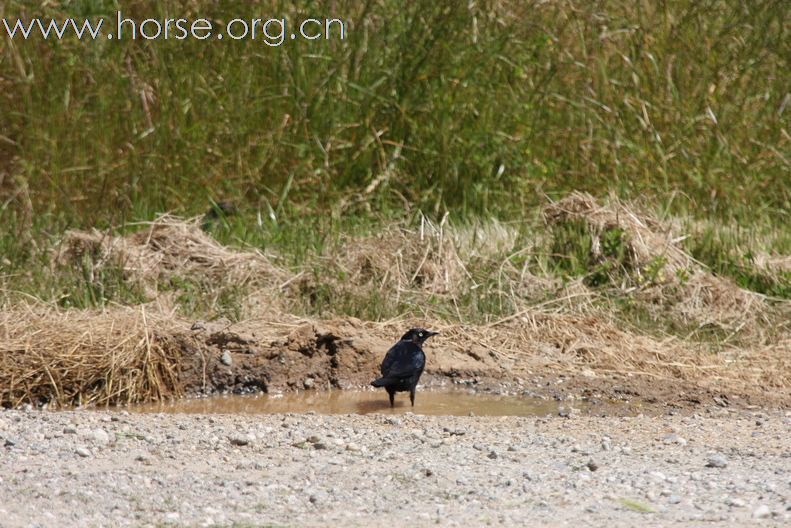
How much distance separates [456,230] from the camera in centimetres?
895

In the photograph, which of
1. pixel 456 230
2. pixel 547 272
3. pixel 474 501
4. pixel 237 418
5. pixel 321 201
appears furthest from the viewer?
pixel 321 201

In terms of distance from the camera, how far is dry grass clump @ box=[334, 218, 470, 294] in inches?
310

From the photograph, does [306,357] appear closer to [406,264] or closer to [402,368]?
[402,368]

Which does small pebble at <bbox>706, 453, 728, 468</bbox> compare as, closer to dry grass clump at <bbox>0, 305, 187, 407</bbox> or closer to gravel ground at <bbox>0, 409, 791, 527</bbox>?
gravel ground at <bbox>0, 409, 791, 527</bbox>

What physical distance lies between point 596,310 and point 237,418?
2923mm

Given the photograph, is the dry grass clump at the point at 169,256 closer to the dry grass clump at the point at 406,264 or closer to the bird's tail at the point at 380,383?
the dry grass clump at the point at 406,264

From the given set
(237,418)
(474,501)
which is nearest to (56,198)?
(237,418)

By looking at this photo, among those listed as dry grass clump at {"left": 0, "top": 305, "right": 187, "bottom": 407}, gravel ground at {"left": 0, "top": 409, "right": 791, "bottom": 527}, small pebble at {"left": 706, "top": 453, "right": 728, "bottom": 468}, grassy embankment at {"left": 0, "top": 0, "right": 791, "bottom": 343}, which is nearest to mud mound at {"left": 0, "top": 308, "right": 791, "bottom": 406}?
dry grass clump at {"left": 0, "top": 305, "right": 187, "bottom": 407}

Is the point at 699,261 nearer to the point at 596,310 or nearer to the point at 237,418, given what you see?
the point at 596,310

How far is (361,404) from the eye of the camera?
648 cm

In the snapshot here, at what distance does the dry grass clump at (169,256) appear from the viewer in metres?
7.89

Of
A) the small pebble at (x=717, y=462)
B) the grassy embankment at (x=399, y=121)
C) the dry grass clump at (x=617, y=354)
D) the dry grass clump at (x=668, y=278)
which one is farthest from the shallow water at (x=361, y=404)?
the grassy embankment at (x=399, y=121)

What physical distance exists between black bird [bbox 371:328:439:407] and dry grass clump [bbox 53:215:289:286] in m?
1.81

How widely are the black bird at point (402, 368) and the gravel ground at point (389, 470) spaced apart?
1.45 feet
